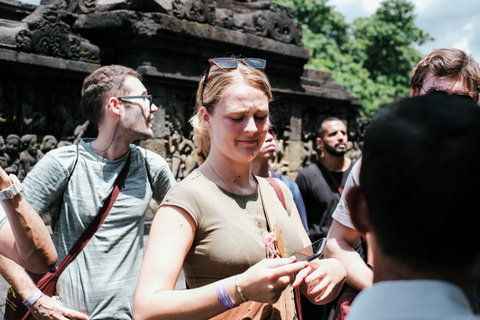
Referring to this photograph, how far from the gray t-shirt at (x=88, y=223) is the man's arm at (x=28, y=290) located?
0.33 feet

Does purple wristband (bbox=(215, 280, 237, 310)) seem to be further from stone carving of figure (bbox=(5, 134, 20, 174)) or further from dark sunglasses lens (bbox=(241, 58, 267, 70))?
stone carving of figure (bbox=(5, 134, 20, 174))

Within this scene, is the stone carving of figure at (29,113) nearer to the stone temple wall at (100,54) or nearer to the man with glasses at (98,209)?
the stone temple wall at (100,54)

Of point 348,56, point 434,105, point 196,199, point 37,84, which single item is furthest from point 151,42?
point 348,56

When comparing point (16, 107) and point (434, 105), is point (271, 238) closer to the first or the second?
point (434, 105)

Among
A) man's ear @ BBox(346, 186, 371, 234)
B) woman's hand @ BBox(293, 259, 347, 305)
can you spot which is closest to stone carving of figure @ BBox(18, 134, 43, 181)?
woman's hand @ BBox(293, 259, 347, 305)

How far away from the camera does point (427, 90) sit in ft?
7.36

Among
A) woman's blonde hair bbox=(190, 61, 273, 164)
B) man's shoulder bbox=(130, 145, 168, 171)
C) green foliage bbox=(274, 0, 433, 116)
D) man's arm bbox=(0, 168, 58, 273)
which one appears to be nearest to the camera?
man's arm bbox=(0, 168, 58, 273)

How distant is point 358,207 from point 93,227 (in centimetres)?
203

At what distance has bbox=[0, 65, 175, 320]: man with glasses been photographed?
2.72 m

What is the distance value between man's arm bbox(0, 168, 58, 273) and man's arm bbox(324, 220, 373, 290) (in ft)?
3.84

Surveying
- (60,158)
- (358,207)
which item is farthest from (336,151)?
(358,207)

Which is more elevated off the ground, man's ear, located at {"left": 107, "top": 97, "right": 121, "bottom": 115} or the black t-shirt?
man's ear, located at {"left": 107, "top": 97, "right": 121, "bottom": 115}

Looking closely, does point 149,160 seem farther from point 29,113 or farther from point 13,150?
point 29,113

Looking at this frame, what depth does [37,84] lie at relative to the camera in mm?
6199
